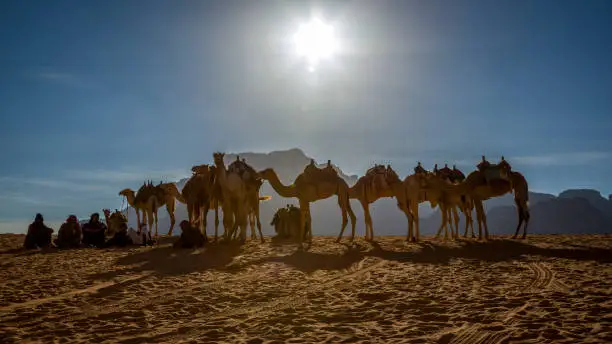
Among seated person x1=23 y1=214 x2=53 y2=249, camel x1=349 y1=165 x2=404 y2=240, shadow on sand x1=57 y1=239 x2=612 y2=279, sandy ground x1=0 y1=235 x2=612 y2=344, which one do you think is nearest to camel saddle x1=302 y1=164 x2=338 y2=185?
camel x1=349 y1=165 x2=404 y2=240

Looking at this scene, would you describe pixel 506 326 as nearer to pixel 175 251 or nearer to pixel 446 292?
pixel 446 292

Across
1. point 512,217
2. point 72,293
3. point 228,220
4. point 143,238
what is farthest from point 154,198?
point 512,217

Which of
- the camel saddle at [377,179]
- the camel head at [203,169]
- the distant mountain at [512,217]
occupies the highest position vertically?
the camel head at [203,169]

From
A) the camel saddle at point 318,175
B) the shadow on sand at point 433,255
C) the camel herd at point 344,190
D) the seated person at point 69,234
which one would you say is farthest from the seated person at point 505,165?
the seated person at point 69,234

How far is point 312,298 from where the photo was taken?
6.88 metres

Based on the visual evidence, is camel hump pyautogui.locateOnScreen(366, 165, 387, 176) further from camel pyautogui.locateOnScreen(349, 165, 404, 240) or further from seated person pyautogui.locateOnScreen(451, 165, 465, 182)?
seated person pyautogui.locateOnScreen(451, 165, 465, 182)

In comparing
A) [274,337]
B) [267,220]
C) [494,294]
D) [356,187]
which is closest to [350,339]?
[274,337]

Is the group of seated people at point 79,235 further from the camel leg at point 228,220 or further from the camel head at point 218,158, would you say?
the camel head at point 218,158

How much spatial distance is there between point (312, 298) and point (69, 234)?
13.1 m

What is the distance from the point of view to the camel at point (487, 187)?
657 inches

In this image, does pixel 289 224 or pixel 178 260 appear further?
pixel 289 224

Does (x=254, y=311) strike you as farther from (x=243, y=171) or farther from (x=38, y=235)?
(x=38, y=235)

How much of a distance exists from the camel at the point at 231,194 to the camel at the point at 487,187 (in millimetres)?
8163

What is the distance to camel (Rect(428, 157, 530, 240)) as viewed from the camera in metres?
16.7
